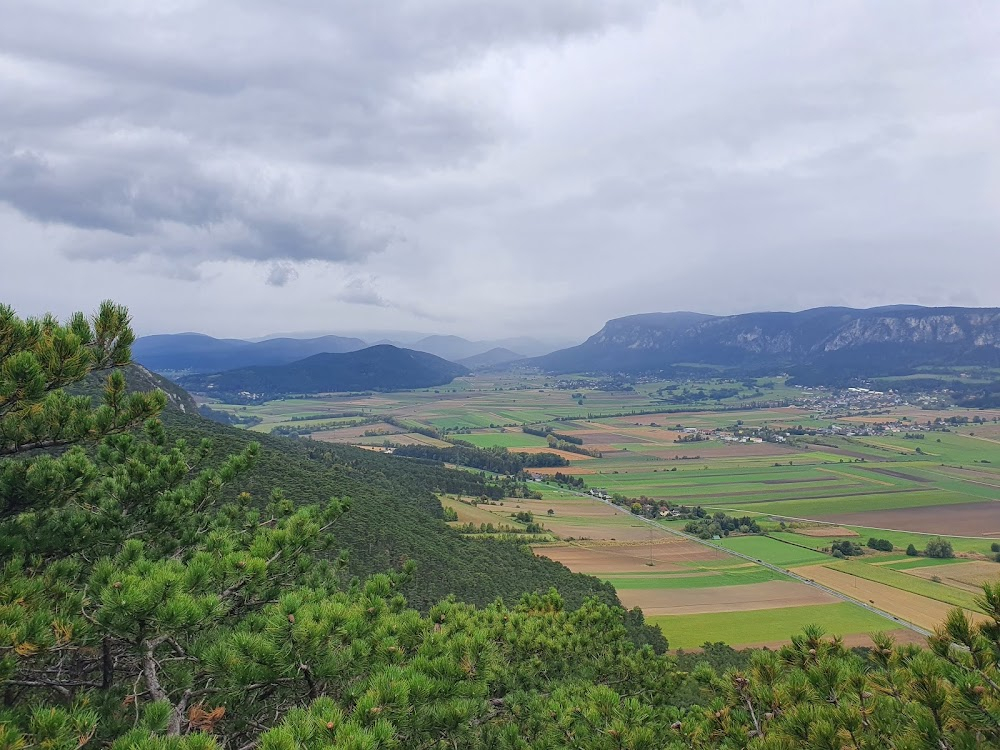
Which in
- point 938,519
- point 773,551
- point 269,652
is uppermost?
point 269,652

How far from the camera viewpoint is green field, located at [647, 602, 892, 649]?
1559 inches

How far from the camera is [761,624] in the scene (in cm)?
4209

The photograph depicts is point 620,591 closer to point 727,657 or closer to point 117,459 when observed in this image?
point 727,657

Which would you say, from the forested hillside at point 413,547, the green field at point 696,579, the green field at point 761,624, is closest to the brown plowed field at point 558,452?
the green field at point 696,579

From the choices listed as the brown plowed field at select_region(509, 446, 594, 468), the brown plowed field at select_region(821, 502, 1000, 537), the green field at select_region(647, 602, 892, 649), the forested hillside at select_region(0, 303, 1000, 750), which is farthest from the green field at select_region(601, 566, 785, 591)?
the brown plowed field at select_region(509, 446, 594, 468)

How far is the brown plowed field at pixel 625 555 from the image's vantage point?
2176 inches

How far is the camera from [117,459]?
8.94 meters

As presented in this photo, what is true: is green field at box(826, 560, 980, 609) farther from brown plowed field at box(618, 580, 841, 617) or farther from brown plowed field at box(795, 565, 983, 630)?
brown plowed field at box(618, 580, 841, 617)

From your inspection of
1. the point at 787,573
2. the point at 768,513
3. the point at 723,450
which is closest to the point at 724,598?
the point at 787,573

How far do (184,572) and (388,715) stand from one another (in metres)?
2.59

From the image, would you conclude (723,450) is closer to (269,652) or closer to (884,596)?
(884,596)

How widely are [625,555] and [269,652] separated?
60067 millimetres

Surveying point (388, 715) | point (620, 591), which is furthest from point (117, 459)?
point (620, 591)

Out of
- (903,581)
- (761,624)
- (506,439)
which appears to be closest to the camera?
(761,624)
